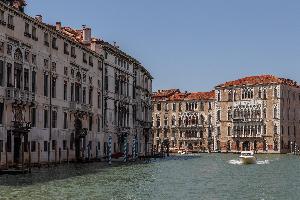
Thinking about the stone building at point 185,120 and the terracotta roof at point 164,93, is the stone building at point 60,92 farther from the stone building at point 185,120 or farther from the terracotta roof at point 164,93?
the terracotta roof at point 164,93

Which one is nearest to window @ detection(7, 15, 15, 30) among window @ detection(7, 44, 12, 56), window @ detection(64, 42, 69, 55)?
window @ detection(7, 44, 12, 56)

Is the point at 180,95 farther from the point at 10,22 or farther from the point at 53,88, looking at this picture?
the point at 10,22

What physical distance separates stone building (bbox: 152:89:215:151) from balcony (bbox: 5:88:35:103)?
64.0 metres

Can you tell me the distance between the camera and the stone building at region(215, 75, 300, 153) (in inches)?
3479

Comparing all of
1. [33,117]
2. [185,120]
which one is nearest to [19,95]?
[33,117]

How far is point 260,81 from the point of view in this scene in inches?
3551

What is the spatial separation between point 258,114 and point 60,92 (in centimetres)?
5425

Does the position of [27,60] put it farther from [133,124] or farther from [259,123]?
[259,123]

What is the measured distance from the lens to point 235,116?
307ft

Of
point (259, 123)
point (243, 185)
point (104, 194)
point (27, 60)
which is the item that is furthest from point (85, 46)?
point (259, 123)

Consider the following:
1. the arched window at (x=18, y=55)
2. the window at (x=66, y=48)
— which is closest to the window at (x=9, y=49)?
A: the arched window at (x=18, y=55)

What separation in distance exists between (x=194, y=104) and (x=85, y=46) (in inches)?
2191

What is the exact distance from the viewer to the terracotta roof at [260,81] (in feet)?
291

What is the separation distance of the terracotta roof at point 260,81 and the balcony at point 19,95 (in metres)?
58.1
